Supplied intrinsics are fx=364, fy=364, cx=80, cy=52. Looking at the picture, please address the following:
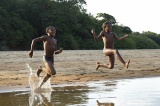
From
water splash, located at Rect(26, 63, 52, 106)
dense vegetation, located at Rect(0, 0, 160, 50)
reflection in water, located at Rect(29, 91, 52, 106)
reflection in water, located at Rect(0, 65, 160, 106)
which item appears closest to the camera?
reflection in water, located at Rect(0, 65, 160, 106)

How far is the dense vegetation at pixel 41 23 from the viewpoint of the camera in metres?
44.9

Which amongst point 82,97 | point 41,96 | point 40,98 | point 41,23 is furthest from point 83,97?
point 41,23

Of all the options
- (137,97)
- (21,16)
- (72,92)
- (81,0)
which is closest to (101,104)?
(137,97)

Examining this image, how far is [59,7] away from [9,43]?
10.4 metres

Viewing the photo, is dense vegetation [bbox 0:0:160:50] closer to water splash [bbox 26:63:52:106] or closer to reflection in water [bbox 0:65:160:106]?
water splash [bbox 26:63:52:106]

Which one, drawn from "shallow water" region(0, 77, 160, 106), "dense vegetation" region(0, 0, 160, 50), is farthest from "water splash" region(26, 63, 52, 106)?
"dense vegetation" region(0, 0, 160, 50)

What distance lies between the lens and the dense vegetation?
147 ft

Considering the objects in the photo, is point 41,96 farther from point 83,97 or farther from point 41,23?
point 41,23

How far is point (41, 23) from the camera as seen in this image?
49.0 meters

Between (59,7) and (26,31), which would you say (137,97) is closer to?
(26,31)

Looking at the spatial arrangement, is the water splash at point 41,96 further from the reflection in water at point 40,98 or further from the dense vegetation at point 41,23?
the dense vegetation at point 41,23

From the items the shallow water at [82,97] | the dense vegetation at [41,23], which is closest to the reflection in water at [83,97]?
the shallow water at [82,97]

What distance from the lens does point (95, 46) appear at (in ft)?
175

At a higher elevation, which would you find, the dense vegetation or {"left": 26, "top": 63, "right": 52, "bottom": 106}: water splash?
the dense vegetation
